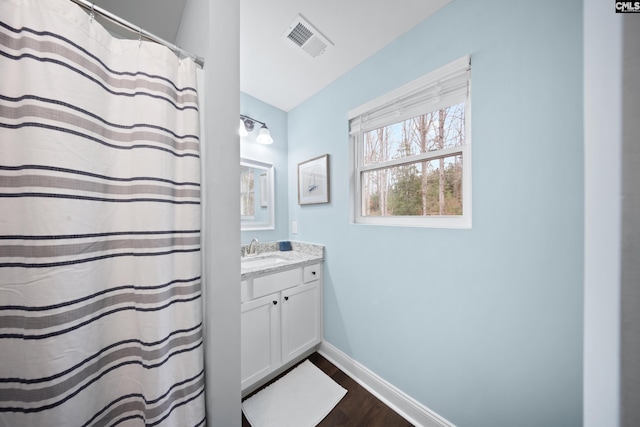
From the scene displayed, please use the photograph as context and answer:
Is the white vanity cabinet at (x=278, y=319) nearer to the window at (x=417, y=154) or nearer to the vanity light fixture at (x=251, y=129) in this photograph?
the window at (x=417, y=154)

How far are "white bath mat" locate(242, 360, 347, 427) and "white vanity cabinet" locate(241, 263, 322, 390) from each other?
137 millimetres

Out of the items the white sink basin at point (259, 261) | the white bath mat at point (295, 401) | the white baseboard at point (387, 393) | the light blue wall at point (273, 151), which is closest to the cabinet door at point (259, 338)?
the white bath mat at point (295, 401)

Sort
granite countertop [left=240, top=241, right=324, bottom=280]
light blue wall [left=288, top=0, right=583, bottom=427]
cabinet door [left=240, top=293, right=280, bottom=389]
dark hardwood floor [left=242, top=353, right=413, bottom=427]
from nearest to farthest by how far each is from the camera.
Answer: light blue wall [left=288, top=0, right=583, bottom=427] < dark hardwood floor [left=242, top=353, right=413, bottom=427] < cabinet door [left=240, top=293, right=280, bottom=389] < granite countertop [left=240, top=241, right=324, bottom=280]

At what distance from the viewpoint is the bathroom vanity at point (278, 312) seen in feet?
4.55

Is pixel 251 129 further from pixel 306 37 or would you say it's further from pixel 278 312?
pixel 278 312

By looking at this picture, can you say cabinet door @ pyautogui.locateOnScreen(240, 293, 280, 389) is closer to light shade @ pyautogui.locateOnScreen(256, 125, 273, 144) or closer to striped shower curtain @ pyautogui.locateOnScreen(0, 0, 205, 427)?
striped shower curtain @ pyautogui.locateOnScreen(0, 0, 205, 427)

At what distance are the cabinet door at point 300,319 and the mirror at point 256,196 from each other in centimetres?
78

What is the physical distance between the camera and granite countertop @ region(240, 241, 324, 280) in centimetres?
157

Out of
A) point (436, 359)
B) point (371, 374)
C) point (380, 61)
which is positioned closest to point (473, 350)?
point (436, 359)

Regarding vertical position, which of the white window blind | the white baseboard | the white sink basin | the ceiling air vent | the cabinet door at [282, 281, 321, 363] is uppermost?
the ceiling air vent

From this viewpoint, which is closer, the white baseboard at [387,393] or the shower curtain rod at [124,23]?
the shower curtain rod at [124,23]

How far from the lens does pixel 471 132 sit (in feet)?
3.52

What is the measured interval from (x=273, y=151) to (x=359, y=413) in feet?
7.60

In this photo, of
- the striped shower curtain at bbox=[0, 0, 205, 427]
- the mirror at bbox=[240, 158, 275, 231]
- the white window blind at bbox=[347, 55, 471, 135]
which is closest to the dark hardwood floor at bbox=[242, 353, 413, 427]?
the striped shower curtain at bbox=[0, 0, 205, 427]
